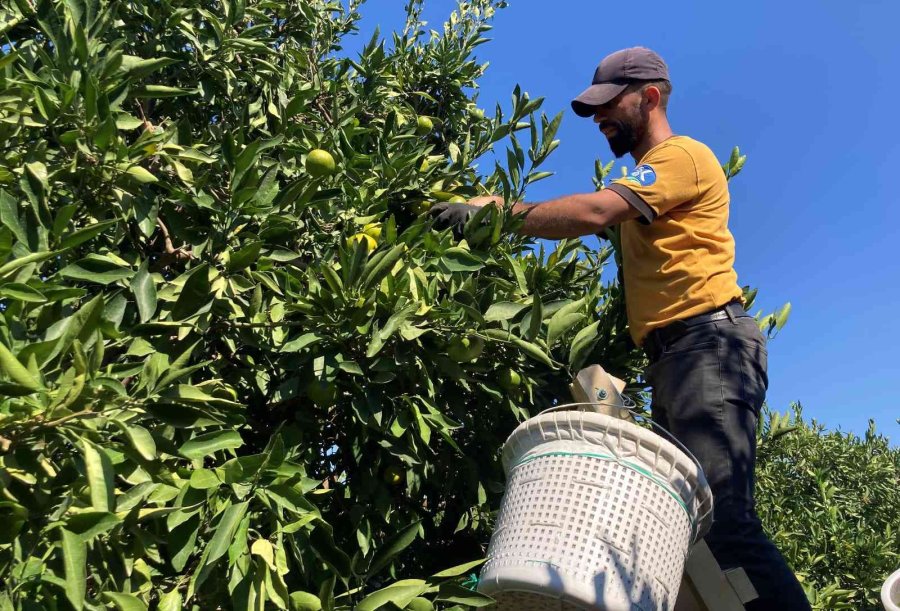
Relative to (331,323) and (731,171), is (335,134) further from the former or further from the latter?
(731,171)

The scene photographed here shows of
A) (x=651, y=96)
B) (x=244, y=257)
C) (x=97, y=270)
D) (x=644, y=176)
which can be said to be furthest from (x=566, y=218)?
(x=97, y=270)

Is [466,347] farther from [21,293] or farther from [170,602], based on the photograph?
[21,293]

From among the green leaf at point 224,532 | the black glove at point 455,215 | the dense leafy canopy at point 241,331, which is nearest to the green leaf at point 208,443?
the dense leafy canopy at point 241,331

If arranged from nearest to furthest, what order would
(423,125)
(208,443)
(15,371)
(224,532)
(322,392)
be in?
1. (15,371)
2. (224,532)
3. (208,443)
4. (322,392)
5. (423,125)

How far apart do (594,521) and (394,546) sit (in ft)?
1.58

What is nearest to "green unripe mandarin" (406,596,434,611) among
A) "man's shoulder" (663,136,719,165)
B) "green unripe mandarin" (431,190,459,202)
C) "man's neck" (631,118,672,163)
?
"green unripe mandarin" (431,190,459,202)

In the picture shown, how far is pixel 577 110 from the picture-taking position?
110 inches

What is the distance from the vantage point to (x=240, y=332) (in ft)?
6.76

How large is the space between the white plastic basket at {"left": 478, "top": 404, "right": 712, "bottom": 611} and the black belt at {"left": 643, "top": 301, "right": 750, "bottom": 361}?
2.20 feet

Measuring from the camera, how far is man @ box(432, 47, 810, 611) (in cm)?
207

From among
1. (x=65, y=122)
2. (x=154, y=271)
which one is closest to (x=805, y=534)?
(x=154, y=271)

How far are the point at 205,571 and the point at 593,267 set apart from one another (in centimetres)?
191

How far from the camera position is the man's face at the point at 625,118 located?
9.12 feet

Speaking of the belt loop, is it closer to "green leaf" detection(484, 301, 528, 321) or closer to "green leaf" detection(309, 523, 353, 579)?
"green leaf" detection(484, 301, 528, 321)
